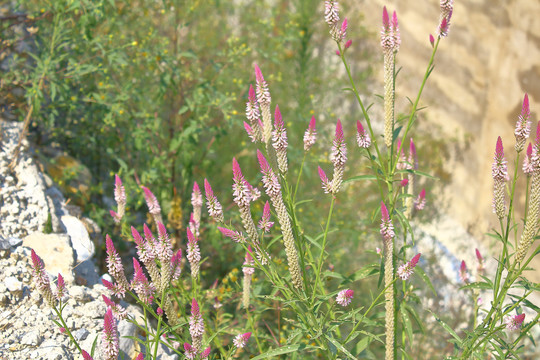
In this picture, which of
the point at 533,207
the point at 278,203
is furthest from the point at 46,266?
the point at 533,207

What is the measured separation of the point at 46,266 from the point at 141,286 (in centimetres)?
119

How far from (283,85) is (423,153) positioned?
6.03ft

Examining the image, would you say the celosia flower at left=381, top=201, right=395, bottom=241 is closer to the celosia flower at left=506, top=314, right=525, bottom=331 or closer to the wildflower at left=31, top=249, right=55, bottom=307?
the celosia flower at left=506, top=314, right=525, bottom=331

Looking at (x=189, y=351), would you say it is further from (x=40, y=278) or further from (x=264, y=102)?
(x=264, y=102)

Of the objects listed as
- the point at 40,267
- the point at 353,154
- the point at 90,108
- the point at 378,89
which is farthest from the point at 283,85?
the point at 40,267

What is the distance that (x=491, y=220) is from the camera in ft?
18.5

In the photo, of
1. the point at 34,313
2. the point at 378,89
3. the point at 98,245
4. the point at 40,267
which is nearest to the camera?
the point at 40,267

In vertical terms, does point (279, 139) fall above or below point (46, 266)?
above

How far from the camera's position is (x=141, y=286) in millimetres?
2396

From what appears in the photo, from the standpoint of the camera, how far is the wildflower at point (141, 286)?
2.37 metres

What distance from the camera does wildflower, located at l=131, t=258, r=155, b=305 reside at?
93.2 inches

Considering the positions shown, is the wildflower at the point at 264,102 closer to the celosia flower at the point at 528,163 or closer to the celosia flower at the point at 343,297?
the celosia flower at the point at 343,297

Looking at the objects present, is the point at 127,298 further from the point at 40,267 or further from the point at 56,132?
the point at 40,267

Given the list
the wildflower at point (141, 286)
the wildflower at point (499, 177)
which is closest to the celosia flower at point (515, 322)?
the wildflower at point (499, 177)
